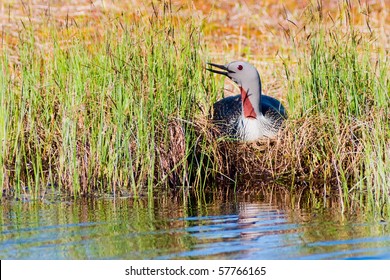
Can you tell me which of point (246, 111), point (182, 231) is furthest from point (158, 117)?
point (182, 231)

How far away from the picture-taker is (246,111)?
29.8 feet

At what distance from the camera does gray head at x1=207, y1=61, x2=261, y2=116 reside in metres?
9.04

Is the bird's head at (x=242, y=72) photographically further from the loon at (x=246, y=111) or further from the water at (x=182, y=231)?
the water at (x=182, y=231)

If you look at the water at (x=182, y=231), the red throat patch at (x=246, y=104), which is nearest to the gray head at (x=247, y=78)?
the red throat patch at (x=246, y=104)

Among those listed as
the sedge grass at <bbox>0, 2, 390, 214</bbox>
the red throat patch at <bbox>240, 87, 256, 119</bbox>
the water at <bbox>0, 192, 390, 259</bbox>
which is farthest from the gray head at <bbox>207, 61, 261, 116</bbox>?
the water at <bbox>0, 192, 390, 259</bbox>

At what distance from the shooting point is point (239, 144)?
847 cm

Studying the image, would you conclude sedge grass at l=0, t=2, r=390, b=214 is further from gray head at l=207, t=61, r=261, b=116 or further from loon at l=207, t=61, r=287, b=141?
gray head at l=207, t=61, r=261, b=116

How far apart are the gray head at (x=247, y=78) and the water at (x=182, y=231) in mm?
2052

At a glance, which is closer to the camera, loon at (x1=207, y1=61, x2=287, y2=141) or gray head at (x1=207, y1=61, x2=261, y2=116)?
loon at (x1=207, y1=61, x2=287, y2=141)

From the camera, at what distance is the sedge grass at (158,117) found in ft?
24.3

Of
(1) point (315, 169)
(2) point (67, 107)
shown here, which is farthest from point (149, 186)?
(1) point (315, 169)

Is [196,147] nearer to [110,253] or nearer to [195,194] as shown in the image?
[195,194]

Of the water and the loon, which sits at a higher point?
the loon

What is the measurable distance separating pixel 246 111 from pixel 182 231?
10.7ft
